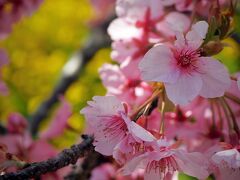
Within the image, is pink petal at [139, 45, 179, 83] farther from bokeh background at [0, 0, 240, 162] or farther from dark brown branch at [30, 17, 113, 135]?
bokeh background at [0, 0, 240, 162]

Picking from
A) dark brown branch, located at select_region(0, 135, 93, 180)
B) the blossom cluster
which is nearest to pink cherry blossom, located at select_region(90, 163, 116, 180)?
the blossom cluster

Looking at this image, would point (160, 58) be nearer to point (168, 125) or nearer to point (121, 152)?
point (121, 152)

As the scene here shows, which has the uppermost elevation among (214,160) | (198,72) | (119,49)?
(119,49)

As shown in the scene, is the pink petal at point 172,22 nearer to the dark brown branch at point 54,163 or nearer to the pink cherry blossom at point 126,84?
the pink cherry blossom at point 126,84

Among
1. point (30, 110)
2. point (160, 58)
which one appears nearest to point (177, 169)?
point (160, 58)

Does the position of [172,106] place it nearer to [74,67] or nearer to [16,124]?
[16,124]

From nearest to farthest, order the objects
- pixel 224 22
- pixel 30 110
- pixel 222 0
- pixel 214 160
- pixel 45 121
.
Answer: pixel 214 160 < pixel 224 22 < pixel 222 0 < pixel 45 121 < pixel 30 110
